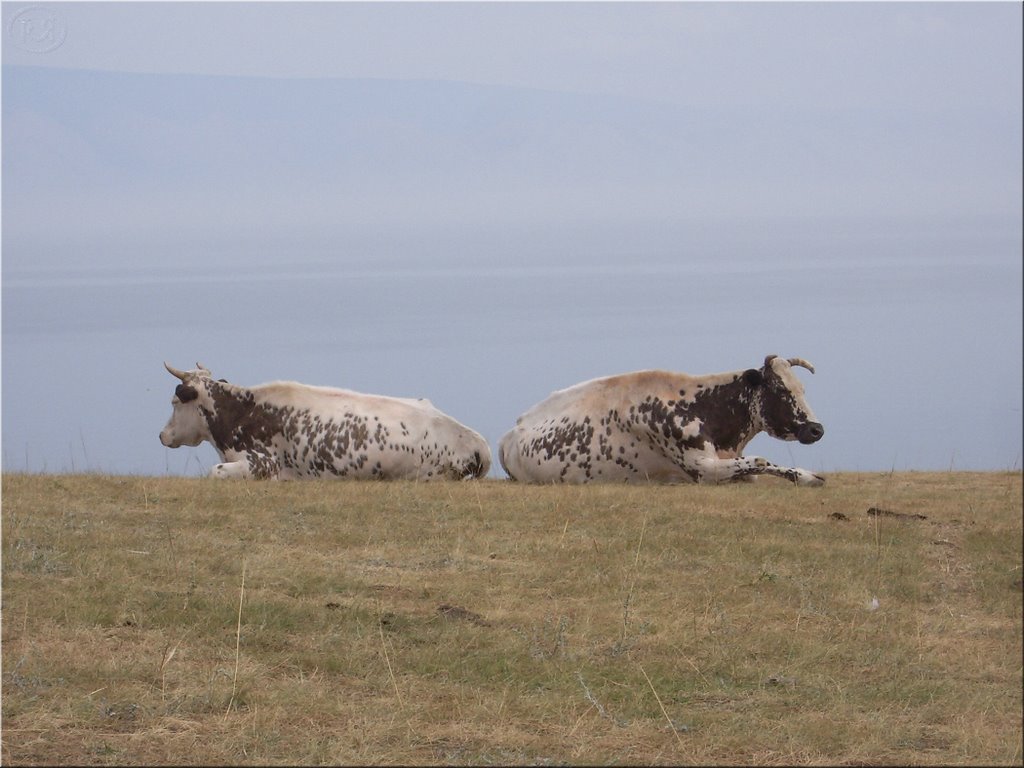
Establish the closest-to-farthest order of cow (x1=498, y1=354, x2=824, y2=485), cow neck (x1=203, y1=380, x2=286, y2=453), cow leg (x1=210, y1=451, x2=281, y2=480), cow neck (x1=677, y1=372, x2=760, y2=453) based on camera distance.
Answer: cow (x1=498, y1=354, x2=824, y2=485)
cow neck (x1=677, y1=372, x2=760, y2=453)
cow leg (x1=210, y1=451, x2=281, y2=480)
cow neck (x1=203, y1=380, x2=286, y2=453)

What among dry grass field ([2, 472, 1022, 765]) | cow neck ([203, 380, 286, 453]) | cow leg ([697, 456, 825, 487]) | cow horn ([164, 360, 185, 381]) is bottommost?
dry grass field ([2, 472, 1022, 765])

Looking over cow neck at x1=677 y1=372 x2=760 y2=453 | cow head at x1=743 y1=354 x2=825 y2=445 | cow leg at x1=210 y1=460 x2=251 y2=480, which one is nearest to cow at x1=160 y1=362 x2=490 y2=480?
cow leg at x1=210 y1=460 x2=251 y2=480

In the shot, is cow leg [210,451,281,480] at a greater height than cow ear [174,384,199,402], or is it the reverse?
cow ear [174,384,199,402]

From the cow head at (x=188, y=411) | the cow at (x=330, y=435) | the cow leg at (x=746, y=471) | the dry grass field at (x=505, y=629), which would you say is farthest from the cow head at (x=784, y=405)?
the cow head at (x=188, y=411)

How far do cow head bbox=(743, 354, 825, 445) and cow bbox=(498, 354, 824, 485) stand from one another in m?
0.01

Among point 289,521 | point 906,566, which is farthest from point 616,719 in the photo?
point 289,521

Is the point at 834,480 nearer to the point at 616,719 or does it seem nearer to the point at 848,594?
the point at 848,594

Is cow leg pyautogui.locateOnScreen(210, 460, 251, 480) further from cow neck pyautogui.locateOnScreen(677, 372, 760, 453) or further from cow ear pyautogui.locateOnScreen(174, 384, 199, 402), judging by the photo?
cow neck pyautogui.locateOnScreen(677, 372, 760, 453)

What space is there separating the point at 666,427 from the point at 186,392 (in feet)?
20.4

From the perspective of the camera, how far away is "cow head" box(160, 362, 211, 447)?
61.6ft

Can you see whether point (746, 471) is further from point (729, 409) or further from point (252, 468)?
point (252, 468)

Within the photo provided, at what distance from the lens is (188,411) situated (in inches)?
744

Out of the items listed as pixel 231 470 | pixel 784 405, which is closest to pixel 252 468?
pixel 231 470

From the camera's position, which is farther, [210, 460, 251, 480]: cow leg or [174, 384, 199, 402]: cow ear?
[174, 384, 199, 402]: cow ear
